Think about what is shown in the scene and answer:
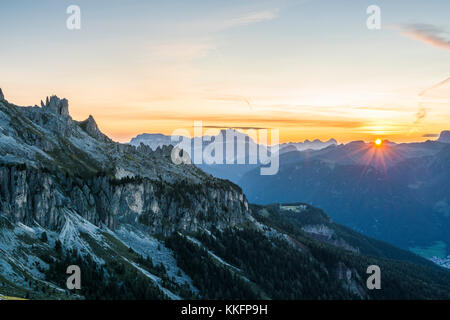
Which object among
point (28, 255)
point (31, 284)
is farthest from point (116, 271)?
point (31, 284)

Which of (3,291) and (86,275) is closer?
(3,291)
